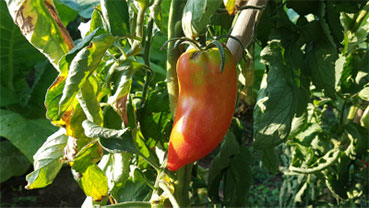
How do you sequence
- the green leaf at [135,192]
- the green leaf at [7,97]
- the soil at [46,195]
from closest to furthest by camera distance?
the green leaf at [135,192]
the soil at [46,195]
the green leaf at [7,97]

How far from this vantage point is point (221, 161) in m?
0.75

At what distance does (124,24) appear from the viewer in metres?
0.51

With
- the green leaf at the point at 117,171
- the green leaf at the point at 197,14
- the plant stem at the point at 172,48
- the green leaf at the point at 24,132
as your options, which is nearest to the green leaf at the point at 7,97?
the green leaf at the point at 24,132

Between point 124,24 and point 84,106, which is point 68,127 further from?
point 124,24

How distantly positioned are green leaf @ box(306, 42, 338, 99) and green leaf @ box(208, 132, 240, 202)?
0.19 metres

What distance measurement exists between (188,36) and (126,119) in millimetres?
175

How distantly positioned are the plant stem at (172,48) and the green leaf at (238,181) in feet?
0.91

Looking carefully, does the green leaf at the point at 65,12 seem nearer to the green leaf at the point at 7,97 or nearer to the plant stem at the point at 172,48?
the green leaf at the point at 7,97

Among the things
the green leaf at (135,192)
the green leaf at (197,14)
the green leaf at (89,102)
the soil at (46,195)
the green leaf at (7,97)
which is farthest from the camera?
the green leaf at (7,97)

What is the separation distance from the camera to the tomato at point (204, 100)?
1.47 feet

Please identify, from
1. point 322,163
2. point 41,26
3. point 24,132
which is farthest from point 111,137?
point 24,132

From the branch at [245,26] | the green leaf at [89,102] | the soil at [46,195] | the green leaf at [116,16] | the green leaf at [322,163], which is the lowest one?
the soil at [46,195]

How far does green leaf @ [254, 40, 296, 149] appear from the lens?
1.75 ft

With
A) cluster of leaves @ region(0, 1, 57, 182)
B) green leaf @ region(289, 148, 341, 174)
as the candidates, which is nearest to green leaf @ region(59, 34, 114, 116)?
green leaf @ region(289, 148, 341, 174)
